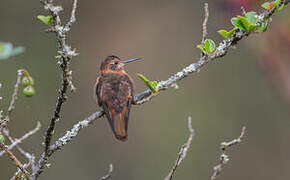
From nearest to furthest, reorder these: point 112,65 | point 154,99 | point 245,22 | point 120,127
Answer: point 245,22
point 120,127
point 112,65
point 154,99

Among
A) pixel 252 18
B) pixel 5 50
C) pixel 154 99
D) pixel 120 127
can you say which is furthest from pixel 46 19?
pixel 154 99

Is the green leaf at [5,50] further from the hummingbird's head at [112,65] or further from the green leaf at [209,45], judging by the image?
the hummingbird's head at [112,65]

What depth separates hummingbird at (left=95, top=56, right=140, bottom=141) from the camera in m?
3.42

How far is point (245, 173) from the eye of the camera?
306 inches

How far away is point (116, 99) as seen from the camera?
363cm

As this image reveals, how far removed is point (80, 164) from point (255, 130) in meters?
2.81

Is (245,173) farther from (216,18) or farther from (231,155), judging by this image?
(216,18)

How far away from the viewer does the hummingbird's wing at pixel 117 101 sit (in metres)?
3.42

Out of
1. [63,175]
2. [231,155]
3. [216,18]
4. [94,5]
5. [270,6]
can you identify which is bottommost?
[270,6]

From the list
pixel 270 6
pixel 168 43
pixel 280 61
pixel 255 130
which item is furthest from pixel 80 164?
pixel 270 6

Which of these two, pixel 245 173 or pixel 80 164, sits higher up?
pixel 80 164

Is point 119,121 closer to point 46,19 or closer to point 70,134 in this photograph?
point 70,134

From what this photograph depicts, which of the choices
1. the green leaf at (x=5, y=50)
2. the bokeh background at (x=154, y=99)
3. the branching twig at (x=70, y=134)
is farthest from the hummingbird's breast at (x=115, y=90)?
the bokeh background at (x=154, y=99)

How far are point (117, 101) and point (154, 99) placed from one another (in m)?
4.26
